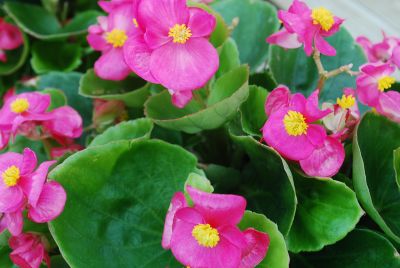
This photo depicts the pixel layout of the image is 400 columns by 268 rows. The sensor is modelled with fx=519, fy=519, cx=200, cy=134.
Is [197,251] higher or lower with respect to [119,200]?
higher

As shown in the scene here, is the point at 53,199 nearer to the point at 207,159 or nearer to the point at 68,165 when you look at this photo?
the point at 68,165

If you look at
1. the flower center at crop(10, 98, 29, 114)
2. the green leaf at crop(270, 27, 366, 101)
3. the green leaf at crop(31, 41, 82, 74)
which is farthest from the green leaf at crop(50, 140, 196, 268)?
the green leaf at crop(31, 41, 82, 74)

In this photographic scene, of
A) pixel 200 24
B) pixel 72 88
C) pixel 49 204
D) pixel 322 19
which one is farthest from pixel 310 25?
pixel 72 88

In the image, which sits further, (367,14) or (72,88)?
(367,14)

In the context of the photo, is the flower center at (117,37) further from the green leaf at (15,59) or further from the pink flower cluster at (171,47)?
the green leaf at (15,59)

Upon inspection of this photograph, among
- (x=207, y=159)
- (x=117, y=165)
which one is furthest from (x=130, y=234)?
(x=207, y=159)

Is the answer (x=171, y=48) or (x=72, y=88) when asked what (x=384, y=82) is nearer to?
(x=171, y=48)

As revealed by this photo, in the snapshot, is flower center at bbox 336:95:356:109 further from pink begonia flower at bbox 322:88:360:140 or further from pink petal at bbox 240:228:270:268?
pink petal at bbox 240:228:270:268

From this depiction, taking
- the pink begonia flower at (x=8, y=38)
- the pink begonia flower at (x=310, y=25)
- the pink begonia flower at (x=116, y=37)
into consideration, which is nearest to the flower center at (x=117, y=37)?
the pink begonia flower at (x=116, y=37)
